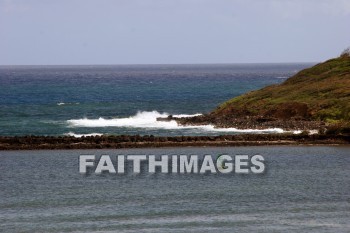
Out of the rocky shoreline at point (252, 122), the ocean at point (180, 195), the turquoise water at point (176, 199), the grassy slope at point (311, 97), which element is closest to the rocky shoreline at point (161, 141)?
the ocean at point (180, 195)

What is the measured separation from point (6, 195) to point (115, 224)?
11.1m

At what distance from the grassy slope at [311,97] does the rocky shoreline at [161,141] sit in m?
14.3

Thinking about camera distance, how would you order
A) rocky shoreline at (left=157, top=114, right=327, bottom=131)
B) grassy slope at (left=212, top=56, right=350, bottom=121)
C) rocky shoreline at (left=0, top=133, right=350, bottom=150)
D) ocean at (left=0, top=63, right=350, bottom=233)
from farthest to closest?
grassy slope at (left=212, top=56, right=350, bottom=121) < rocky shoreline at (left=157, top=114, right=327, bottom=131) < rocky shoreline at (left=0, top=133, right=350, bottom=150) < ocean at (left=0, top=63, right=350, bottom=233)

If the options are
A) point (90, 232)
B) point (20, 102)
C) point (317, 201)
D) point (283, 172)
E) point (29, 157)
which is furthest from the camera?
point (20, 102)

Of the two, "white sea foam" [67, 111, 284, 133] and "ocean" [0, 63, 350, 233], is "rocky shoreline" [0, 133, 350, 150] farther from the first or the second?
"white sea foam" [67, 111, 284, 133]

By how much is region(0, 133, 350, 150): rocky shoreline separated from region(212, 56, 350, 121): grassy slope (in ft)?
46.8

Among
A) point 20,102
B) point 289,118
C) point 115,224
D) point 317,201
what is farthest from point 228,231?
point 20,102

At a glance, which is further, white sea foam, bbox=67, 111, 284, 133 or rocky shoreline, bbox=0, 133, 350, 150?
white sea foam, bbox=67, 111, 284, 133

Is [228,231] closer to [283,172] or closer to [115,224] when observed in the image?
[115,224]

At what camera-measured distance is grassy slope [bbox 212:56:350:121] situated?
9694 cm

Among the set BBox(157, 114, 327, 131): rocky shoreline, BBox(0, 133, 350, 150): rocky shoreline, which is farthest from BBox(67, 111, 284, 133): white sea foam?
BBox(0, 133, 350, 150): rocky shoreline

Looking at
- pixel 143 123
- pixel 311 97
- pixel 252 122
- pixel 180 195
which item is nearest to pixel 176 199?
pixel 180 195

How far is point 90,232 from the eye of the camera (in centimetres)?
4403

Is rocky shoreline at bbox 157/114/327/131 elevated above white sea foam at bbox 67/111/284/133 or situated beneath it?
elevated above
